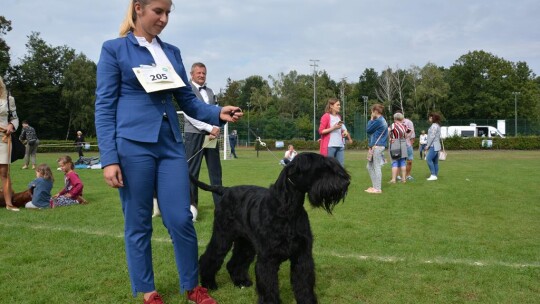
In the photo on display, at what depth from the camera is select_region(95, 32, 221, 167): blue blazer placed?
305 cm

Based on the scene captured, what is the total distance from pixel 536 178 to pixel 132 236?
13932 millimetres

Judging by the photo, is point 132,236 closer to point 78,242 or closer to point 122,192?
point 122,192

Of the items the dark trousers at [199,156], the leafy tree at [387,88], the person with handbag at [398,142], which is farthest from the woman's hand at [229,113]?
the leafy tree at [387,88]

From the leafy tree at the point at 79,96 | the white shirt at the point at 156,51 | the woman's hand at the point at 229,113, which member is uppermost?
the leafy tree at the point at 79,96

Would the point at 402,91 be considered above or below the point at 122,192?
above

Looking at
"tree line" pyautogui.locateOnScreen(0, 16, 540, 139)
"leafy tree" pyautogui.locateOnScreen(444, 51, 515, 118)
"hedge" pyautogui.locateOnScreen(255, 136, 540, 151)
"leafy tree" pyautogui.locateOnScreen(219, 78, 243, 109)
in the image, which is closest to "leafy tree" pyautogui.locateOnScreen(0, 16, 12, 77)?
"tree line" pyautogui.locateOnScreen(0, 16, 540, 139)

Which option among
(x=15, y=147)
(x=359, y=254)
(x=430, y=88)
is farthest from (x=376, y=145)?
(x=430, y=88)

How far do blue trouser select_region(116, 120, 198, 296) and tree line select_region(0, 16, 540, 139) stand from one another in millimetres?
41220

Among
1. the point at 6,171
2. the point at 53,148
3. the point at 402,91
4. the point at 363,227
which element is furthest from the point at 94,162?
the point at 402,91

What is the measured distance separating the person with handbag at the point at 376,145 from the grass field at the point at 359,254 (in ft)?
4.43

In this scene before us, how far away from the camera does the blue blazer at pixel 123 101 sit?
3051 millimetres

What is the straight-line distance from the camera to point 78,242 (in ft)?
18.5

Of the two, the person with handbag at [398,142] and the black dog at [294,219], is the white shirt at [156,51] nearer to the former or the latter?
the black dog at [294,219]

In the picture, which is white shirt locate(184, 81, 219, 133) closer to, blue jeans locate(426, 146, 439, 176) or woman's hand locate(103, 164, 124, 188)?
woman's hand locate(103, 164, 124, 188)
